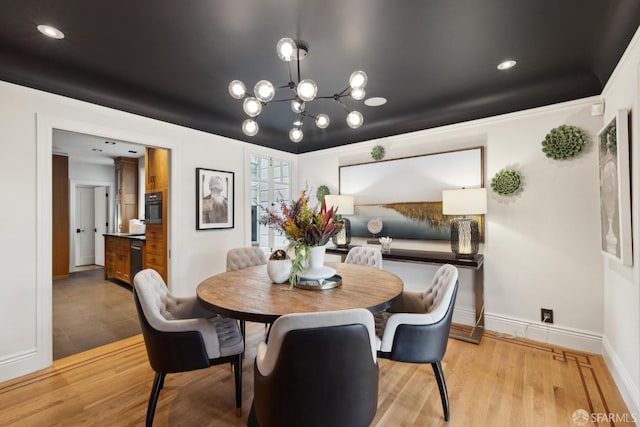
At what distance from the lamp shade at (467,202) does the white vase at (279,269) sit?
1935 millimetres

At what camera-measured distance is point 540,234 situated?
2973 millimetres

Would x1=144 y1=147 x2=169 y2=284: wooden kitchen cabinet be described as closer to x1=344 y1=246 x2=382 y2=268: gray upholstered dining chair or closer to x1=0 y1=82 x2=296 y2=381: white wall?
x1=0 y1=82 x2=296 y2=381: white wall

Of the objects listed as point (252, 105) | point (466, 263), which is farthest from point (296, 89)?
point (466, 263)

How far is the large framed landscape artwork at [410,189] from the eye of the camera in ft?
11.3

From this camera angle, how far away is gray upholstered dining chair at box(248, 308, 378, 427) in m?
1.08

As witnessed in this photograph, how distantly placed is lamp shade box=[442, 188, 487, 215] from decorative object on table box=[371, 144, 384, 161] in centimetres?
122

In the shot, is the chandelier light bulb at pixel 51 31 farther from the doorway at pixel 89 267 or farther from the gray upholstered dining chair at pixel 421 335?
the gray upholstered dining chair at pixel 421 335

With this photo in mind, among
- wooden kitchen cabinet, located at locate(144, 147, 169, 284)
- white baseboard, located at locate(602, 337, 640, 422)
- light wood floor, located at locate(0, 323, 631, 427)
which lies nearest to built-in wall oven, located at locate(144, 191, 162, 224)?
wooden kitchen cabinet, located at locate(144, 147, 169, 284)

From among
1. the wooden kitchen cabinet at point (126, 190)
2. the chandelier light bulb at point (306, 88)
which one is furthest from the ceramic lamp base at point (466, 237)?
the wooden kitchen cabinet at point (126, 190)

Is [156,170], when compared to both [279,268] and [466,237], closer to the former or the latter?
[279,268]

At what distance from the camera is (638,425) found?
178cm

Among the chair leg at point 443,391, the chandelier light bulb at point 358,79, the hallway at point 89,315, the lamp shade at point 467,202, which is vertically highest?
the chandelier light bulb at point 358,79

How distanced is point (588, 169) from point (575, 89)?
0.74 meters

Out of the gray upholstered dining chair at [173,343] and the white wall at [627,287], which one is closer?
the gray upholstered dining chair at [173,343]
